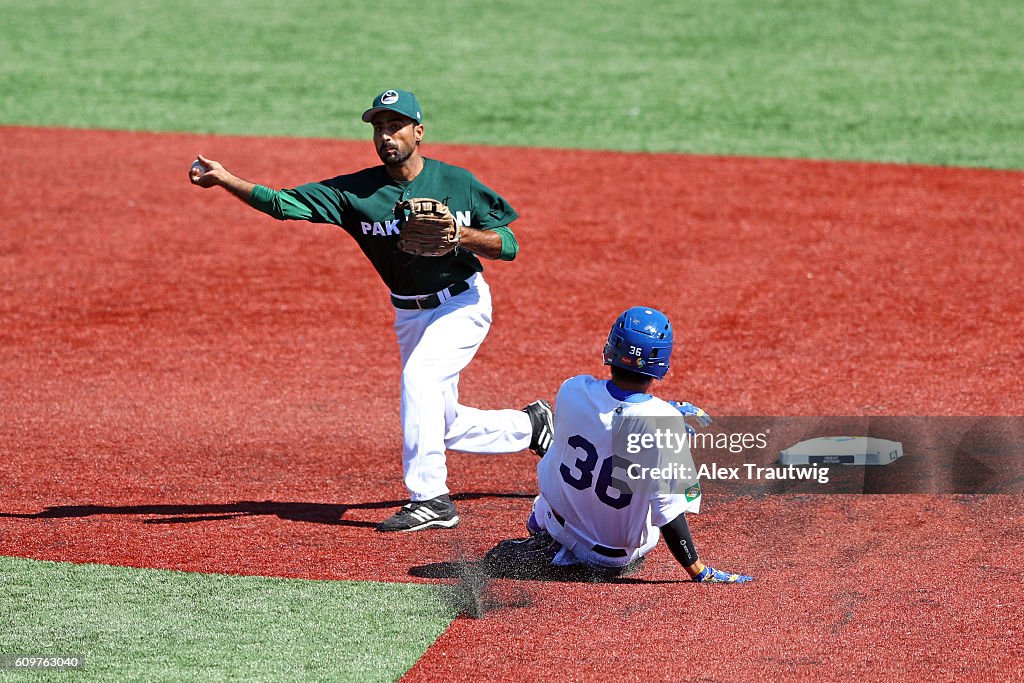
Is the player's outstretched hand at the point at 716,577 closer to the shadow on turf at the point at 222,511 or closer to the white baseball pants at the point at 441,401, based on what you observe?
the white baseball pants at the point at 441,401

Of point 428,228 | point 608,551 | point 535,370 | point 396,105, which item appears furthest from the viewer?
point 535,370

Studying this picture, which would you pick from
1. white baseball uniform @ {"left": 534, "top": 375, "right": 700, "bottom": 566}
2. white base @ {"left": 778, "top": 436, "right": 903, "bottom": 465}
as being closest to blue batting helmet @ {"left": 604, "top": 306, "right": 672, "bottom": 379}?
white baseball uniform @ {"left": 534, "top": 375, "right": 700, "bottom": 566}

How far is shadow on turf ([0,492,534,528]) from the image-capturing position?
5.97m

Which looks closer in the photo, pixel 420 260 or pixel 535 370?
pixel 420 260

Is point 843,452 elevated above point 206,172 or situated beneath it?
situated beneath

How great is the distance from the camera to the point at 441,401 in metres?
5.95

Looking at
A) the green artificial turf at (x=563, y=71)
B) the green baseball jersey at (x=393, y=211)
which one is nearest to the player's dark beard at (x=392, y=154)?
the green baseball jersey at (x=393, y=211)

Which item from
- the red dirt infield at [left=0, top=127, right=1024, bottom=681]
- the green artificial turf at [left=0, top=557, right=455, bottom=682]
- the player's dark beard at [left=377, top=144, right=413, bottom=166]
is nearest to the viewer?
the green artificial turf at [left=0, top=557, right=455, bottom=682]

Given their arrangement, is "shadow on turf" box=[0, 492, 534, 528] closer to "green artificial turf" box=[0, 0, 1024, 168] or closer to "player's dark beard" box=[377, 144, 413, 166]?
"player's dark beard" box=[377, 144, 413, 166]

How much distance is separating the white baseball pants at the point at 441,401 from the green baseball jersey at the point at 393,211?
15 cm

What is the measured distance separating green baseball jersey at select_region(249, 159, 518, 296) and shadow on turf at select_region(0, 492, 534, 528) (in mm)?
1061

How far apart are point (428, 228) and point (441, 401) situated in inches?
33.1

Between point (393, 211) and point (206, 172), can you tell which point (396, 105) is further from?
point (206, 172)

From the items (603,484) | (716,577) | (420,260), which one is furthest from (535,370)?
(716,577)
